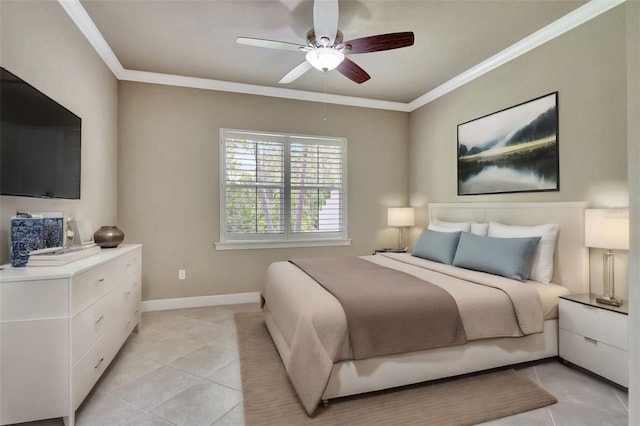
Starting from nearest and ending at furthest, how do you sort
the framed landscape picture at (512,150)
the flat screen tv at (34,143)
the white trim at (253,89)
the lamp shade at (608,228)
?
the flat screen tv at (34,143), the lamp shade at (608,228), the framed landscape picture at (512,150), the white trim at (253,89)

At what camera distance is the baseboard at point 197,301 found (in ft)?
12.6

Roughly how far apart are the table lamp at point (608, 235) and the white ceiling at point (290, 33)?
1603mm

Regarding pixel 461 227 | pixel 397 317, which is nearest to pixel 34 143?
pixel 397 317

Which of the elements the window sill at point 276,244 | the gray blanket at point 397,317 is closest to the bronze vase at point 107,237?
the window sill at point 276,244

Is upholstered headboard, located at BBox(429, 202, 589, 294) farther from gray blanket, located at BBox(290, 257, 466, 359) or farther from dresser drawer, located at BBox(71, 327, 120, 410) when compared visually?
dresser drawer, located at BBox(71, 327, 120, 410)

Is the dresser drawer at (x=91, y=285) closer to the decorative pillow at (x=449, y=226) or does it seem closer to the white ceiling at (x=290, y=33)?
the white ceiling at (x=290, y=33)

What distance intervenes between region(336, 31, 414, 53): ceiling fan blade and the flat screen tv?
6.69ft

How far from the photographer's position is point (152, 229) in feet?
12.6

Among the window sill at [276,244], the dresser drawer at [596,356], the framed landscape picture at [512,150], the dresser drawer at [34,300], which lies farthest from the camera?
the window sill at [276,244]

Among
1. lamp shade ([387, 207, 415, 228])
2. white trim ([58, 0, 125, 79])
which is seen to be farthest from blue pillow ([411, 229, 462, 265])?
white trim ([58, 0, 125, 79])

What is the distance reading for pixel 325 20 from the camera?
2.22 m

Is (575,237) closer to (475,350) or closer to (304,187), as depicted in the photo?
(475,350)

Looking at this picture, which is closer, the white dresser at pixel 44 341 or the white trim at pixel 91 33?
the white dresser at pixel 44 341

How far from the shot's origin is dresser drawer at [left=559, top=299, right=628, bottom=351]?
2.09 metres
